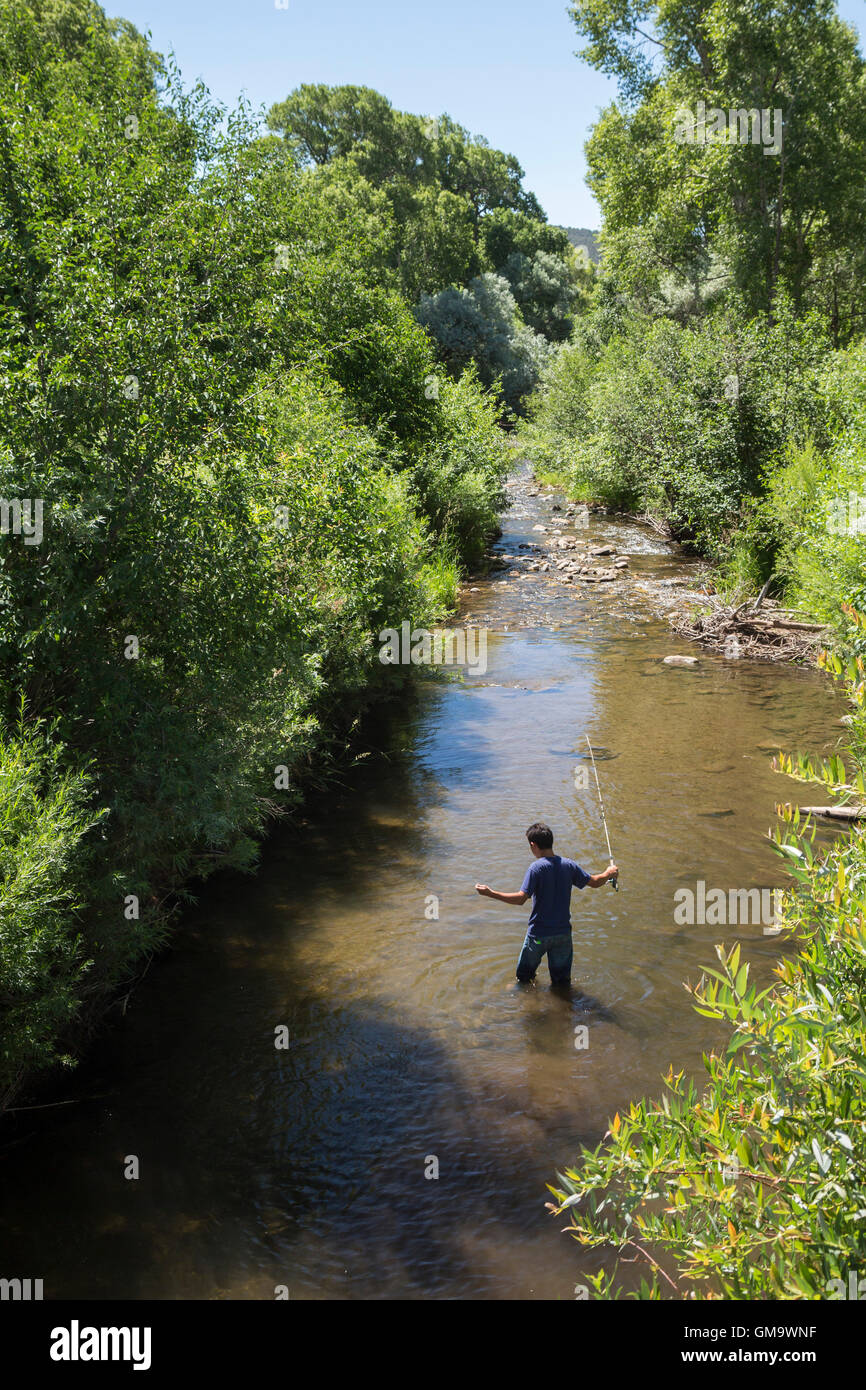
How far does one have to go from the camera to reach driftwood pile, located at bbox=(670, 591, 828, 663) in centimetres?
1748

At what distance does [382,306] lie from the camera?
2238cm

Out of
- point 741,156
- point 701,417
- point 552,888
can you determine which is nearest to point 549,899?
point 552,888

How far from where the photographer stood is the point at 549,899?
7.73 m

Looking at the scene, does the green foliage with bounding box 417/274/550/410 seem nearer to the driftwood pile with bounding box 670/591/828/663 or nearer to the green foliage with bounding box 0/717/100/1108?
the driftwood pile with bounding box 670/591/828/663

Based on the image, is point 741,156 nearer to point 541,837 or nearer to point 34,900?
point 541,837

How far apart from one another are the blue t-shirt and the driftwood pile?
10.6m

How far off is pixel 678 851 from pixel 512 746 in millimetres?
4030

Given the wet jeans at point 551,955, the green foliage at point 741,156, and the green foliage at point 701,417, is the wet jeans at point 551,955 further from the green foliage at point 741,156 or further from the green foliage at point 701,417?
the green foliage at point 741,156

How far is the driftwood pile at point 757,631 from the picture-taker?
57.4 feet

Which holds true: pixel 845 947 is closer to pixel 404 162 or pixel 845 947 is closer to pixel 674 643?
pixel 674 643

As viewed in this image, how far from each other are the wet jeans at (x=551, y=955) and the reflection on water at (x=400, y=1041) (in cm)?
20

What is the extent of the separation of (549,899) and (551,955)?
594mm

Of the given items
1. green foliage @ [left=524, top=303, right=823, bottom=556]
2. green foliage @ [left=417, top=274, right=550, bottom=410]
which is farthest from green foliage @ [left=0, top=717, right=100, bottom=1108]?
green foliage @ [left=417, top=274, right=550, bottom=410]
